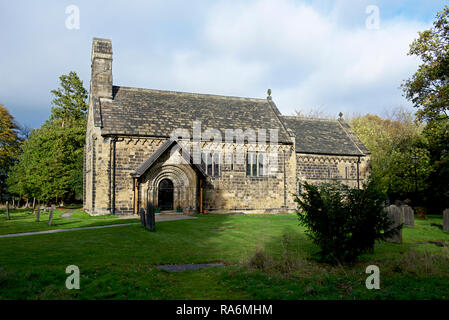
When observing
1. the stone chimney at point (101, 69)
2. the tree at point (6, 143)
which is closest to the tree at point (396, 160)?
the stone chimney at point (101, 69)

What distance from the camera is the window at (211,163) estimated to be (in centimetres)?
2959

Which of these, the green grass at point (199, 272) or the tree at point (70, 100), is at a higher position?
the tree at point (70, 100)

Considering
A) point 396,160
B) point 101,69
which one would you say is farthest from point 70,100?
point 396,160

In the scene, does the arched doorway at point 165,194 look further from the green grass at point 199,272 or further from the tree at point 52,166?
the tree at point 52,166

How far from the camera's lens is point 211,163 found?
2984 centimetres

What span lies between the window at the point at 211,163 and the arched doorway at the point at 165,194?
3.65 metres

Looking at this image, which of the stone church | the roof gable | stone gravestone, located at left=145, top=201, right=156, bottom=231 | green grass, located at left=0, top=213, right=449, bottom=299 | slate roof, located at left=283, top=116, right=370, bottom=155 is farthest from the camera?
slate roof, located at left=283, top=116, right=370, bottom=155

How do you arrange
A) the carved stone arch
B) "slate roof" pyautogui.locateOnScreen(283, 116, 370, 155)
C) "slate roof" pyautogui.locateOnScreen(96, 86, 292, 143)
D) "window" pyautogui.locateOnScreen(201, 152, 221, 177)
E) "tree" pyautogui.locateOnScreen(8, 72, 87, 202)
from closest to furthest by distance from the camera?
1. the carved stone arch
2. "slate roof" pyautogui.locateOnScreen(96, 86, 292, 143)
3. "window" pyautogui.locateOnScreen(201, 152, 221, 177)
4. "slate roof" pyautogui.locateOnScreen(283, 116, 370, 155)
5. "tree" pyautogui.locateOnScreen(8, 72, 87, 202)

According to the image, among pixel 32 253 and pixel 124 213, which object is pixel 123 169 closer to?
pixel 124 213

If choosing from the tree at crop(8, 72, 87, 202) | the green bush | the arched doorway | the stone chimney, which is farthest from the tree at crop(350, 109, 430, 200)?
the tree at crop(8, 72, 87, 202)

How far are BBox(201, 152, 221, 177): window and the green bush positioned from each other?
19.3m

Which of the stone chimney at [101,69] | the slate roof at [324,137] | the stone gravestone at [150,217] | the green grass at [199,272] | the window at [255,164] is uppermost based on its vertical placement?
the stone chimney at [101,69]

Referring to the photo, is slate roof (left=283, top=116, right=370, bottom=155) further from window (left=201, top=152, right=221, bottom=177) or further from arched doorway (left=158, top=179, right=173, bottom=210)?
arched doorway (left=158, top=179, right=173, bottom=210)

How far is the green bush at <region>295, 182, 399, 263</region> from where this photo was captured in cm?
1033
